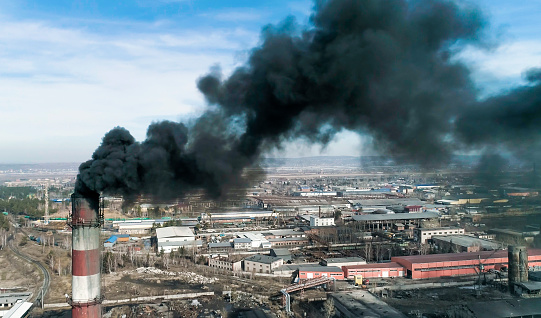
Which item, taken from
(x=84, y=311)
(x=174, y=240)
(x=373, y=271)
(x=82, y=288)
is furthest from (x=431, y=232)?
(x=82, y=288)

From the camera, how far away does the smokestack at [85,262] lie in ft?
35.0

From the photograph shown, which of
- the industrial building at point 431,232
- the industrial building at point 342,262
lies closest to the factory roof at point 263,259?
the industrial building at point 342,262

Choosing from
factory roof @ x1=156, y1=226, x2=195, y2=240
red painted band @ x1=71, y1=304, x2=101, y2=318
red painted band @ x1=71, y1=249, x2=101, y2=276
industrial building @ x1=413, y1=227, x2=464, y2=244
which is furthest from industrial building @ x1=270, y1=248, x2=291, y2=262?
red painted band @ x1=71, y1=249, x2=101, y2=276

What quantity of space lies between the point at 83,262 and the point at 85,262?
1.9 inches

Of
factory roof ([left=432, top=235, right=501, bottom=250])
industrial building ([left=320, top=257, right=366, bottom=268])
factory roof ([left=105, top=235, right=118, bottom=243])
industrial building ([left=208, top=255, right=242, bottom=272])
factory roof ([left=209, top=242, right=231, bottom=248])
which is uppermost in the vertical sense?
factory roof ([left=432, top=235, right=501, bottom=250])

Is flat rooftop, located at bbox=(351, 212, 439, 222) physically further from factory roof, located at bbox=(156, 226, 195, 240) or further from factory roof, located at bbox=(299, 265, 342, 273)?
factory roof, located at bbox=(299, 265, 342, 273)

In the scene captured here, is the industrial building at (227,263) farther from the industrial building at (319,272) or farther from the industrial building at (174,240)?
the industrial building at (319,272)

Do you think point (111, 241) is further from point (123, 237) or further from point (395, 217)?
point (395, 217)

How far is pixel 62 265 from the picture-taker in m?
26.6

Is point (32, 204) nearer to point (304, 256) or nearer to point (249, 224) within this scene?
point (249, 224)

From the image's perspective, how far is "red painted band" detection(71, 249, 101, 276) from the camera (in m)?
10.7

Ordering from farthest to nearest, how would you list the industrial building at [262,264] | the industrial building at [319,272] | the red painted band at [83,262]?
the industrial building at [262,264] → the industrial building at [319,272] → the red painted band at [83,262]

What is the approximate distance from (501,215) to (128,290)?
18.0 m

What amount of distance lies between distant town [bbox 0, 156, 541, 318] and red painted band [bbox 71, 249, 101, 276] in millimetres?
116
